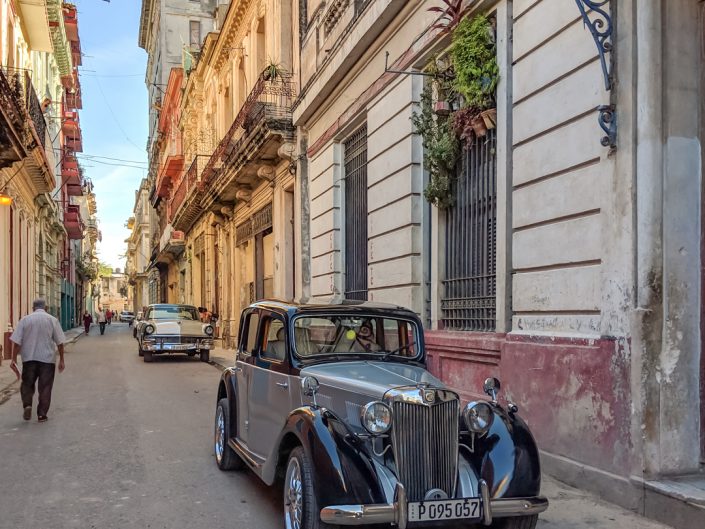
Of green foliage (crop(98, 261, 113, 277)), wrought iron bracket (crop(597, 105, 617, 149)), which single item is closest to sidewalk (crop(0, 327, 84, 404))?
wrought iron bracket (crop(597, 105, 617, 149))

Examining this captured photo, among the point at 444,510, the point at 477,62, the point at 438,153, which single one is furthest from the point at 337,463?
the point at 438,153

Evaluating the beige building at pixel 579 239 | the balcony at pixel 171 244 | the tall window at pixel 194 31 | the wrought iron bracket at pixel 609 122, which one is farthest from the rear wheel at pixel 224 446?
the tall window at pixel 194 31

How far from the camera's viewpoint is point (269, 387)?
560cm

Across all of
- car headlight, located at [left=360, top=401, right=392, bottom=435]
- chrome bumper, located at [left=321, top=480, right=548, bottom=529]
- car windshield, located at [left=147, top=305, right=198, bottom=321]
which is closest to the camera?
chrome bumper, located at [left=321, top=480, right=548, bottom=529]

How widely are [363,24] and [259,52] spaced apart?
9.48m

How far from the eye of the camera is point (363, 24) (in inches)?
450

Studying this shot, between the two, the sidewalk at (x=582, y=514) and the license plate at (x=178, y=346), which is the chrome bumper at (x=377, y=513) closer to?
the sidewalk at (x=582, y=514)

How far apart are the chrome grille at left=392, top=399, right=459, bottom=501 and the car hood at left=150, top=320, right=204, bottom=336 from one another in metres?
16.4

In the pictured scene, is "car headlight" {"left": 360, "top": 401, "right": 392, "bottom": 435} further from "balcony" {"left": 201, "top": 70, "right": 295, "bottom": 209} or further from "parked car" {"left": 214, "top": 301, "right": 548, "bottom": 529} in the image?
"balcony" {"left": 201, "top": 70, "right": 295, "bottom": 209}

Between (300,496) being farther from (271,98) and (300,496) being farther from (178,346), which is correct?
(178,346)

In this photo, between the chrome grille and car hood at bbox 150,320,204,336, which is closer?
the chrome grille

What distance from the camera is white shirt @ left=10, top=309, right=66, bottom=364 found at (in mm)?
9414

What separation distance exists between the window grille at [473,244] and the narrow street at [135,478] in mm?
2704

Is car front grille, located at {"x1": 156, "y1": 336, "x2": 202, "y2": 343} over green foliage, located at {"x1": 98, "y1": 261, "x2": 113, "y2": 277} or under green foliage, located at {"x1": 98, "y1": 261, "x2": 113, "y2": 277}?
under
